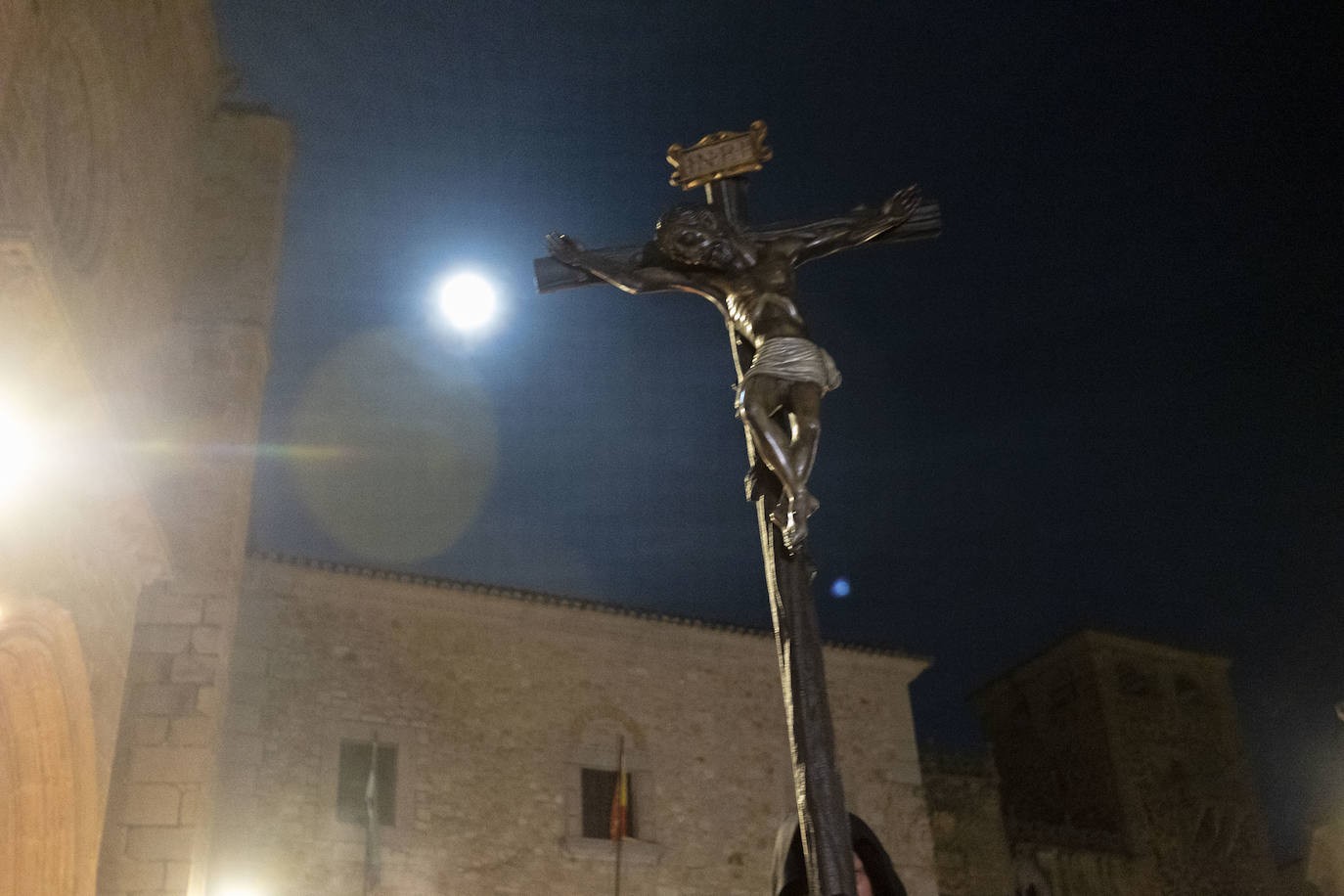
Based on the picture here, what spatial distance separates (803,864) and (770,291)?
5.18 feet

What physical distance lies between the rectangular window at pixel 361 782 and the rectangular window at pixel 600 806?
230 cm

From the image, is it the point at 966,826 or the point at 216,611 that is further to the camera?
the point at 966,826

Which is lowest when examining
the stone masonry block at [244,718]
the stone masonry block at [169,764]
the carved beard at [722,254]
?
the stone masonry block at [169,764]

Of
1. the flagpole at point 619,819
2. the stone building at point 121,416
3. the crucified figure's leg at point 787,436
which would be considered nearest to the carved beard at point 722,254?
the crucified figure's leg at point 787,436

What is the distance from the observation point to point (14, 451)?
5527 mm

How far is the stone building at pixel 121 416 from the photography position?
573 cm

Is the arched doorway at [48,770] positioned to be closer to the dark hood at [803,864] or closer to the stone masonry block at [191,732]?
the stone masonry block at [191,732]

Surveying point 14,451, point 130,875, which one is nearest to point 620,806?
point 130,875

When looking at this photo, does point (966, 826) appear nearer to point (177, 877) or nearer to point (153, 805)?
point (177, 877)

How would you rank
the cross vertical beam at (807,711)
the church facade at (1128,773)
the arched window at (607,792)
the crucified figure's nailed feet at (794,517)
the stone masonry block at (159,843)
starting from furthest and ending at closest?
the church facade at (1128,773), the arched window at (607,792), the stone masonry block at (159,843), the crucified figure's nailed feet at (794,517), the cross vertical beam at (807,711)

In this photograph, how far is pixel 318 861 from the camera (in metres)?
11.7

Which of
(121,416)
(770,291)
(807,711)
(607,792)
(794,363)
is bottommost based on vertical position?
(807,711)

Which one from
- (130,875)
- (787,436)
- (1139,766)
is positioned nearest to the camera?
(787,436)

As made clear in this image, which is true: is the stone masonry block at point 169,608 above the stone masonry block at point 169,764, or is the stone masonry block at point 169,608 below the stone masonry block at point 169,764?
above
